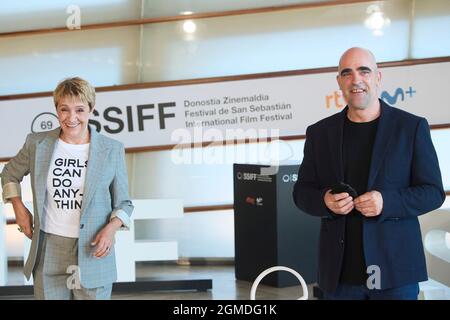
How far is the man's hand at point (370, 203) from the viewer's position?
7.13ft

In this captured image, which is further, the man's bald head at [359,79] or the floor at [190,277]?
the floor at [190,277]

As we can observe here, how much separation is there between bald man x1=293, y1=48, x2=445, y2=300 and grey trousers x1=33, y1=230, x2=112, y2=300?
30.3 inches

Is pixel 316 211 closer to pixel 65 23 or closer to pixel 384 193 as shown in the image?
pixel 384 193

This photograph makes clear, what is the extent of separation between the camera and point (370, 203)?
2174 mm

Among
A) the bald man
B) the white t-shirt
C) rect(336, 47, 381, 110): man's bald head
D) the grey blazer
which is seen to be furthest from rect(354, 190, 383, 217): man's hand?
the white t-shirt

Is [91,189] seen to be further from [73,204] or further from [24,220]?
[24,220]

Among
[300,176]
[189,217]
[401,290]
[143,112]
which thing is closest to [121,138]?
[143,112]

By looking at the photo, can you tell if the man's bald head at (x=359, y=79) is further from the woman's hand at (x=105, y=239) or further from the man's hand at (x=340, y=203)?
the woman's hand at (x=105, y=239)

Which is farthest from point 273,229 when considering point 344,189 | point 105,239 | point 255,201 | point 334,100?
point 344,189

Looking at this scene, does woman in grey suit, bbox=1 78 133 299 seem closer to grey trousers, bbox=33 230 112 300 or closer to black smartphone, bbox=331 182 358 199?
grey trousers, bbox=33 230 112 300

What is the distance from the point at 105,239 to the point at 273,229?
1768mm

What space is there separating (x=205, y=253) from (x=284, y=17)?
149cm

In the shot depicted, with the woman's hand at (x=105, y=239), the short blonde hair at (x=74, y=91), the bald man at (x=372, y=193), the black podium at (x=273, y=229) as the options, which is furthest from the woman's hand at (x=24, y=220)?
the black podium at (x=273, y=229)
